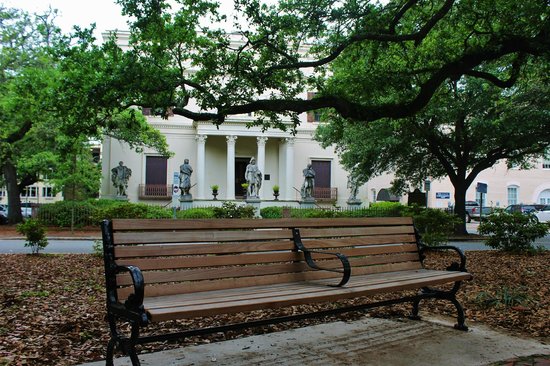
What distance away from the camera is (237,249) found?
13.0 feet

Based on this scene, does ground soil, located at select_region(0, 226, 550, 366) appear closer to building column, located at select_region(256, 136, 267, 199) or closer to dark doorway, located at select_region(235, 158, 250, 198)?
building column, located at select_region(256, 136, 267, 199)

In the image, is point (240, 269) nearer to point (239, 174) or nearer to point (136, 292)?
point (136, 292)

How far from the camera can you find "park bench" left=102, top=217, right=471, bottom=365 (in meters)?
3.19

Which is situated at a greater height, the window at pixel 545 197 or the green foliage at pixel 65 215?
the window at pixel 545 197

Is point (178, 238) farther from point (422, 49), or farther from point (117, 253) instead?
point (422, 49)

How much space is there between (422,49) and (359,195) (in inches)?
1012

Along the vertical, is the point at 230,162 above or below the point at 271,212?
above

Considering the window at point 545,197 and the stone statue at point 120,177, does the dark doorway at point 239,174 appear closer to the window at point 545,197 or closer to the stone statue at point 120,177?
the stone statue at point 120,177

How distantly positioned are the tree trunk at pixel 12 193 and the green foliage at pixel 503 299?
25341 millimetres

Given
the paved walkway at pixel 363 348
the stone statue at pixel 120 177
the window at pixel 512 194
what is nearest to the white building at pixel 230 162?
the stone statue at pixel 120 177

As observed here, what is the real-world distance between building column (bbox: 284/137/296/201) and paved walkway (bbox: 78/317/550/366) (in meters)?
29.8

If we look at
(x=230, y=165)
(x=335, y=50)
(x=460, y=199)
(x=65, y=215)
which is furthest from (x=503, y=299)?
(x=230, y=165)

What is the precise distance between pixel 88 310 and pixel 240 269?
2349 millimetres

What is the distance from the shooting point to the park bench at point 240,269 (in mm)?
3188
